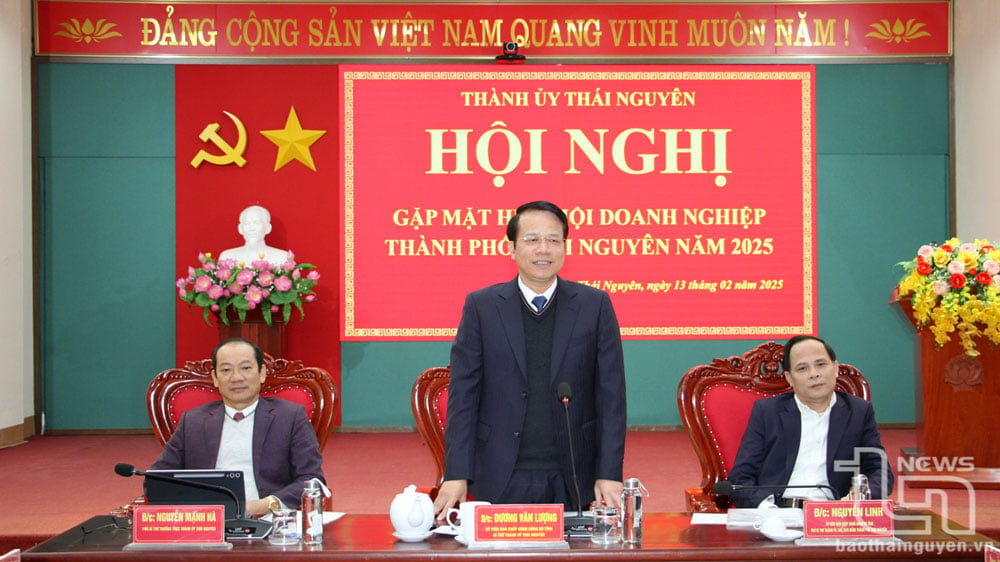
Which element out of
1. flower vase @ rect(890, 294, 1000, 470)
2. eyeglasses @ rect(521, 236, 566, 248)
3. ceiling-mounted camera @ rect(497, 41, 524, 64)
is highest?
ceiling-mounted camera @ rect(497, 41, 524, 64)

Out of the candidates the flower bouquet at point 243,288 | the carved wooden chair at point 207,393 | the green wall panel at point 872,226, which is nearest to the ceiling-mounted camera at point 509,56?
the flower bouquet at point 243,288

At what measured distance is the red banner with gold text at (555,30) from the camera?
6.50m

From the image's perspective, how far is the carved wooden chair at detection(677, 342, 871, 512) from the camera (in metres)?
2.82

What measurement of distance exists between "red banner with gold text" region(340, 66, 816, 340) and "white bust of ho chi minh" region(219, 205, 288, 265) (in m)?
0.52

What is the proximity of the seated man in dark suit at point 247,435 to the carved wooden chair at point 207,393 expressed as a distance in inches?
6.9

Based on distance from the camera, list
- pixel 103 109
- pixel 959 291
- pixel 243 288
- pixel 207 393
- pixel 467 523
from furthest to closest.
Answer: pixel 103 109
pixel 243 288
pixel 959 291
pixel 207 393
pixel 467 523

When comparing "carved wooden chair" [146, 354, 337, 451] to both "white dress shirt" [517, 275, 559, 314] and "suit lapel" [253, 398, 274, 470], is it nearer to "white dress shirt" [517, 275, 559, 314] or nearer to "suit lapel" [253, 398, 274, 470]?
"suit lapel" [253, 398, 274, 470]

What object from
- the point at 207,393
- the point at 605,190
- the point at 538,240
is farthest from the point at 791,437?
the point at 605,190

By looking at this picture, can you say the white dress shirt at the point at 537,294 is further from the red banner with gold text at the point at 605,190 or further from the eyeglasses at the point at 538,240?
the red banner with gold text at the point at 605,190

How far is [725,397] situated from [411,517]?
4.10 feet

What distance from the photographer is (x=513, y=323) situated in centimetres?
228

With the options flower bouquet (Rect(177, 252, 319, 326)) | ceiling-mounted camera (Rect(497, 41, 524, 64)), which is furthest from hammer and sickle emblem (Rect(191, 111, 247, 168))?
ceiling-mounted camera (Rect(497, 41, 524, 64))

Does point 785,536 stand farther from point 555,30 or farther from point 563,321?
point 555,30

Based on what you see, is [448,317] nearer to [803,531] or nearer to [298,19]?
[298,19]
